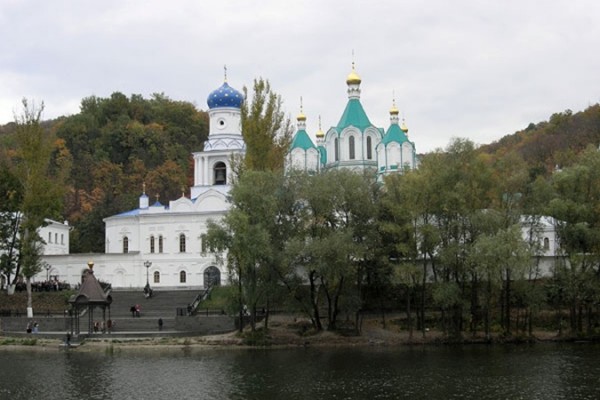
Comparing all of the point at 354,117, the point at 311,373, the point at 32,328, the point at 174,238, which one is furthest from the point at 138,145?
the point at 311,373

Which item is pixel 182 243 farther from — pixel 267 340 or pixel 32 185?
pixel 267 340

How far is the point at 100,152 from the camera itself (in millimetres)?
86250

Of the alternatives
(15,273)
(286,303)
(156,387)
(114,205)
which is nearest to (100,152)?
(114,205)

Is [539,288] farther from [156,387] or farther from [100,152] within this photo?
[100,152]

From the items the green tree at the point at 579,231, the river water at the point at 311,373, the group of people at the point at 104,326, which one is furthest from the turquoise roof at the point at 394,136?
the group of people at the point at 104,326

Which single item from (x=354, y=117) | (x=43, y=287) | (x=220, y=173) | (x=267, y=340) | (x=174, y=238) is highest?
(x=354, y=117)

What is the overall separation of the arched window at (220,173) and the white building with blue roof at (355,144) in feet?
15.1

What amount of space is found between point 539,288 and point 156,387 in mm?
20256

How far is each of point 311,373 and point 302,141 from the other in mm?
34981

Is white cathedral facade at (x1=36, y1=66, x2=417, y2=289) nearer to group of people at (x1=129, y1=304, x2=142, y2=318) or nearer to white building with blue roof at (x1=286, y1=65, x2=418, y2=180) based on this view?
white building with blue roof at (x1=286, y1=65, x2=418, y2=180)

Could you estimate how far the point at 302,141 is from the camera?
63.0 m

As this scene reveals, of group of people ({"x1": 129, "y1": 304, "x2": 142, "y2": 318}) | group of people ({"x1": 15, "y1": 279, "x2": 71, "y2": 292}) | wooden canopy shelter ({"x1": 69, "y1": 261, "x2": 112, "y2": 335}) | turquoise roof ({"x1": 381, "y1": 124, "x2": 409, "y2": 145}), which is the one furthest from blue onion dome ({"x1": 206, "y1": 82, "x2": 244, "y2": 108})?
wooden canopy shelter ({"x1": 69, "y1": 261, "x2": 112, "y2": 335})

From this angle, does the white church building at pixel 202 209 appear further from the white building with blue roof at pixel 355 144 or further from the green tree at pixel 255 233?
the green tree at pixel 255 233

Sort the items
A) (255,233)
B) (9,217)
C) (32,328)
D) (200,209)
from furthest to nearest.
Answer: (200,209) < (9,217) < (32,328) < (255,233)
